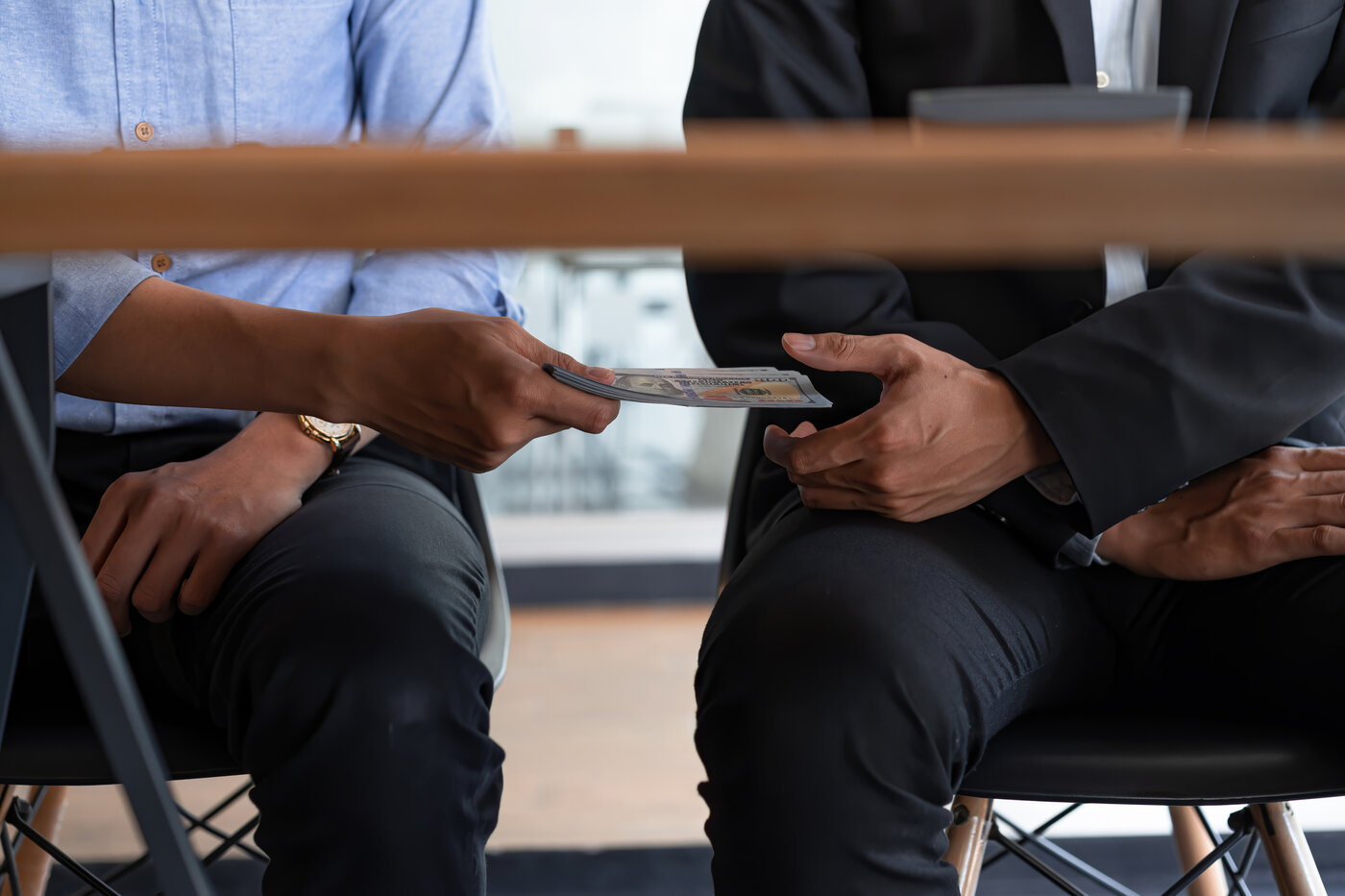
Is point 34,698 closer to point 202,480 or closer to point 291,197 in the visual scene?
point 202,480

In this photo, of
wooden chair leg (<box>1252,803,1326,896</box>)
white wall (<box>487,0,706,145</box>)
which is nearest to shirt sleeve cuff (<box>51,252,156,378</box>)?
wooden chair leg (<box>1252,803,1326,896</box>)

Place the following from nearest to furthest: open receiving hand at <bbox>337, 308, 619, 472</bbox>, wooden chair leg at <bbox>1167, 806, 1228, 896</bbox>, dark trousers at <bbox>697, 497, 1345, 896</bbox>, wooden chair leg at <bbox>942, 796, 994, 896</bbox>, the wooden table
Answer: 1. the wooden table
2. dark trousers at <bbox>697, 497, 1345, 896</bbox>
3. open receiving hand at <bbox>337, 308, 619, 472</bbox>
4. wooden chair leg at <bbox>942, 796, 994, 896</bbox>
5. wooden chair leg at <bbox>1167, 806, 1228, 896</bbox>

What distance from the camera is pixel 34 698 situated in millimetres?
805

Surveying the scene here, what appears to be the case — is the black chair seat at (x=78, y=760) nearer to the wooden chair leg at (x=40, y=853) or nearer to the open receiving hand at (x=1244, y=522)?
the wooden chair leg at (x=40, y=853)

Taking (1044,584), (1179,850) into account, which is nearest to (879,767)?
(1044,584)

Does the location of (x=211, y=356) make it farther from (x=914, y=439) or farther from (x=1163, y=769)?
(x=1163, y=769)

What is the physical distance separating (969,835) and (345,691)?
1.63 ft

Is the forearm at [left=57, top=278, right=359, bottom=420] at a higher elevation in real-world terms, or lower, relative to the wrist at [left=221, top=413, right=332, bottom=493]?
higher

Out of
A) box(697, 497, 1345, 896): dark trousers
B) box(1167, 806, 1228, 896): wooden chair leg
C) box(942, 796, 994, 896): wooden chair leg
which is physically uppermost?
box(697, 497, 1345, 896): dark trousers

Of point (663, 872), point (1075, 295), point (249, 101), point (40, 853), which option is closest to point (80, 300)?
point (249, 101)

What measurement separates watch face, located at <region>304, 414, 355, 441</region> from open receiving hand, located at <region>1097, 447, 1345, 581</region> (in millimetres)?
592

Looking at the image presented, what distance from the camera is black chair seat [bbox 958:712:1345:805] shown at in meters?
0.71

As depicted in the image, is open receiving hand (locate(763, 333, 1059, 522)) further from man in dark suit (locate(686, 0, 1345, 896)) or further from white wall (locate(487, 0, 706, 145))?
white wall (locate(487, 0, 706, 145))

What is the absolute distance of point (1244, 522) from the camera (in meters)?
0.81
